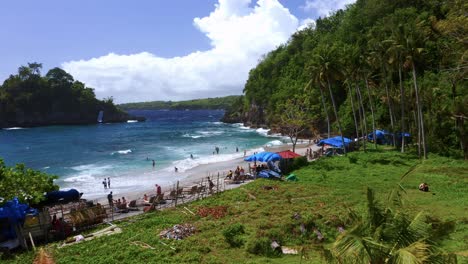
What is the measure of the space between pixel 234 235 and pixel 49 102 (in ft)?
504

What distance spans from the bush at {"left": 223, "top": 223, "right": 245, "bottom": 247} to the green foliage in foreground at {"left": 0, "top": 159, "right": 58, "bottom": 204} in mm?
9749

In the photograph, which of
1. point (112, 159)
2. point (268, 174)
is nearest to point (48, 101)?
point (112, 159)

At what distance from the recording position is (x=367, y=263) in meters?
6.71

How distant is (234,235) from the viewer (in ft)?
56.2

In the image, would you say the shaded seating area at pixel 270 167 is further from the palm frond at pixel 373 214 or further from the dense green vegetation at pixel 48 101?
the dense green vegetation at pixel 48 101

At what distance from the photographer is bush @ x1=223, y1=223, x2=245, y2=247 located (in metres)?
16.8

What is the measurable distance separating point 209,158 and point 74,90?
399ft

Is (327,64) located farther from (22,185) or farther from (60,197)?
(22,185)

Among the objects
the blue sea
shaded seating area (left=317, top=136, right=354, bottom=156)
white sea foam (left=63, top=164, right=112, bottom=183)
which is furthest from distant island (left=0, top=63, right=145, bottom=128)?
shaded seating area (left=317, top=136, right=354, bottom=156)

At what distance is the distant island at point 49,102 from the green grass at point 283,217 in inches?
5443

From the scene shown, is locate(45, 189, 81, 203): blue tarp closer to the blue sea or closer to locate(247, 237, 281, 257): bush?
the blue sea

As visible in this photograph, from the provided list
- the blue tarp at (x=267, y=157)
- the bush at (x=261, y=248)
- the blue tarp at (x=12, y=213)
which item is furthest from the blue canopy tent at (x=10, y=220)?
the blue tarp at (x=267, y=157)

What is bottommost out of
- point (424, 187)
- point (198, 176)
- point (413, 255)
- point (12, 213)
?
point (198, 176)

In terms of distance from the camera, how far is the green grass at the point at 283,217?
50.8 ft
